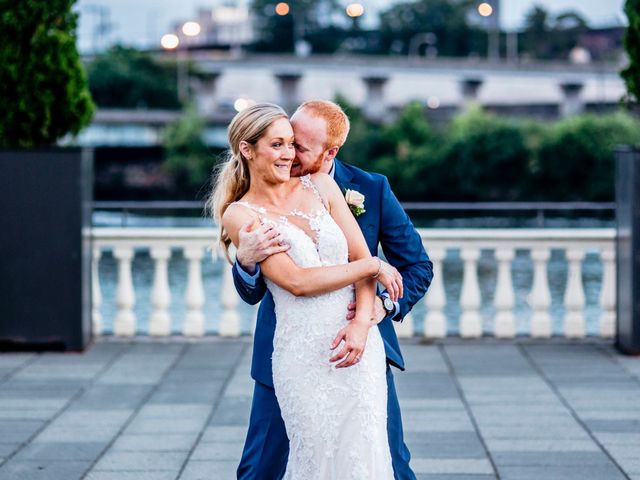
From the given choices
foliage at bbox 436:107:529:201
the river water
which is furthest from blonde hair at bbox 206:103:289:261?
foliage at bbox 436:107:529:201

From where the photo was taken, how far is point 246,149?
297 cm

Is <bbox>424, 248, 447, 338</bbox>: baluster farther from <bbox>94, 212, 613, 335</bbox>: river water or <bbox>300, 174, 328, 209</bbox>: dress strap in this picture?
<bbox>300, 174, 328, 209</bbox>: dress strap

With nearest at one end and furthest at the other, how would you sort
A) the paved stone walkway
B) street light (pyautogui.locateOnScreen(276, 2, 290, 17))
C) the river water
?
the paved stone walkway, the river water, street light (pyautogui.locateOnScreen(276, 2, 290, 17))

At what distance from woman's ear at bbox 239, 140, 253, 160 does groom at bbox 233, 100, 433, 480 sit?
140 mm

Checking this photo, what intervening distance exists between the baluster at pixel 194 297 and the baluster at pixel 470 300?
1934mm

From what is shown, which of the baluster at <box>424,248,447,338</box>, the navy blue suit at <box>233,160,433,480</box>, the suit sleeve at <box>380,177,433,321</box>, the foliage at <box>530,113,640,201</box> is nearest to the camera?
the navy blue suit at <box>233,160,433,480</box>

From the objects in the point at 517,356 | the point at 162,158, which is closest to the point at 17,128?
the point at 517,356

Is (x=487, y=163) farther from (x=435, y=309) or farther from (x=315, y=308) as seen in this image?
(x=315, y=308)

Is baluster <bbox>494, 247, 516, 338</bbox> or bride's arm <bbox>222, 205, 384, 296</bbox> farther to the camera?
baluster <bbox>494, 247, 516, 338</bbox>

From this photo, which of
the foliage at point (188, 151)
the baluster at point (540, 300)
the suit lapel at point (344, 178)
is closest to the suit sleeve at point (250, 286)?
the suit lapel at point (344, 178)

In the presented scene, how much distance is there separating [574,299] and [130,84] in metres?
63.7

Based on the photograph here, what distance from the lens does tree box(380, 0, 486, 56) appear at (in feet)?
294

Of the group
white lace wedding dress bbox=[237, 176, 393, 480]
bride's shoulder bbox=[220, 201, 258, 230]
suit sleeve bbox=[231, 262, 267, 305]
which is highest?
bride's shoulder bbox=[220, 201, 258, 230]

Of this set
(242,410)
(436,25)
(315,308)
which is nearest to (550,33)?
(436,25)
